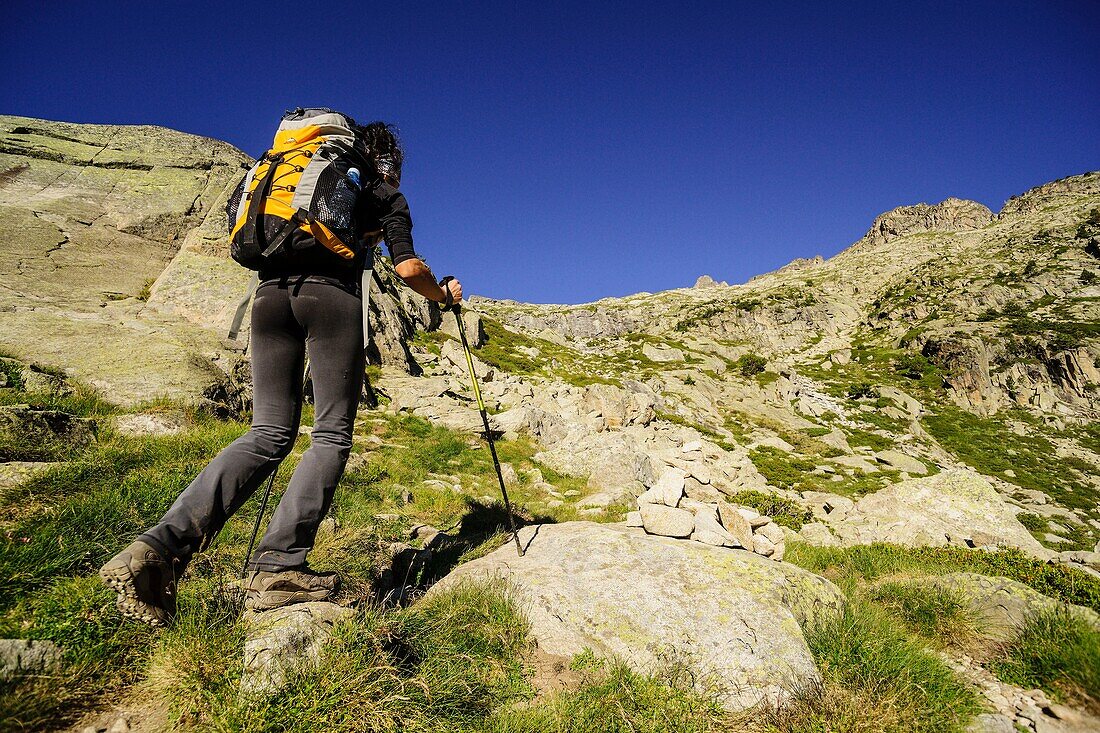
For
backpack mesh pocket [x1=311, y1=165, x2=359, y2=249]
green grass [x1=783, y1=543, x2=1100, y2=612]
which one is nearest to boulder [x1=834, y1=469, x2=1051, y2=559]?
green grass [x1=783, y1=543, x2=1100, y2=612]

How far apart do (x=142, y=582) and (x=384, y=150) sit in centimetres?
333

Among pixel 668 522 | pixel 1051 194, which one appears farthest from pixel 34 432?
pixel 1051 194

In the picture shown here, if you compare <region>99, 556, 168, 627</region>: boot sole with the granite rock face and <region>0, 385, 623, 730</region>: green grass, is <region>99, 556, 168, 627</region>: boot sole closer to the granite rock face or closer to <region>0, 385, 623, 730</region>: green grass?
<region>0, 385, 623, 730</region>: green grass

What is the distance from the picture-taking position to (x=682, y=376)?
47.8 m

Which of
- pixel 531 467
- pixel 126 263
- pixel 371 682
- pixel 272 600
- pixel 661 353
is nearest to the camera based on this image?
pixel 371 682

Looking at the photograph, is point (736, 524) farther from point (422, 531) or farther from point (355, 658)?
point (355, 658)

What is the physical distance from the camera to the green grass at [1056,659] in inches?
114

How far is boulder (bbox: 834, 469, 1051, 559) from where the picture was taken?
998cm

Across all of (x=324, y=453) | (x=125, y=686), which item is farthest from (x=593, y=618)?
(x=125, y=686)

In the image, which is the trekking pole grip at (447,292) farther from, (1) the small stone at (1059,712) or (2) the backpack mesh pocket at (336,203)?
(1) the small stone at (1059,712)

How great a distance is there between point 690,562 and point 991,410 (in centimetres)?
7284

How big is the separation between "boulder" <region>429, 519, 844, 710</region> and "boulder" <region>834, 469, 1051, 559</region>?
7.63 m

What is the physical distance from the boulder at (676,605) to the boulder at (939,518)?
25.0ft

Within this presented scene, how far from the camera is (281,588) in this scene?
2701mm
